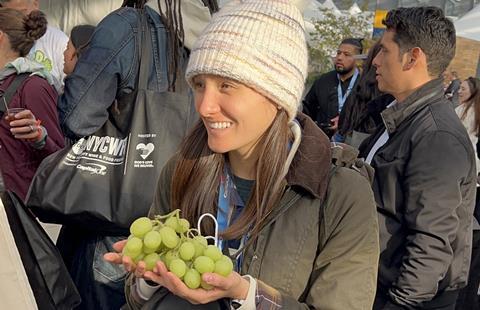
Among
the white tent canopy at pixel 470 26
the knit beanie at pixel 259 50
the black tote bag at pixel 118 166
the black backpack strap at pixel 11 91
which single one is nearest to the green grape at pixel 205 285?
the knit beanie at pixel 259 50

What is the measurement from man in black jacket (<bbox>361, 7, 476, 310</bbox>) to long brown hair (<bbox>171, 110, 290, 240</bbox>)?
105cm

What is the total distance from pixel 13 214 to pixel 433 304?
186cm

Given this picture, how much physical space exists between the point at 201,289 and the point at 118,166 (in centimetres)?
113

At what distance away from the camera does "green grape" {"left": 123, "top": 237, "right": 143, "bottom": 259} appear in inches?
61.4

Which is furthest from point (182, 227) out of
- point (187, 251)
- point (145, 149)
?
point (145, 149)

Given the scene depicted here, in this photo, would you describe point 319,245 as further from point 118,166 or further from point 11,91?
point 11,91

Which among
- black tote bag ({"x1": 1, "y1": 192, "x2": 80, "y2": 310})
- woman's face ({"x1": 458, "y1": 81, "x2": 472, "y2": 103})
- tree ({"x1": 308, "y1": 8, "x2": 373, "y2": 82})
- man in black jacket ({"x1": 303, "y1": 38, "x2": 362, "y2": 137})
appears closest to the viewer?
black tote bag ({"x1": 1, "y1": 192, "x2": 80, "y2": 310})

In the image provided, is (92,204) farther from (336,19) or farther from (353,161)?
(336,19)

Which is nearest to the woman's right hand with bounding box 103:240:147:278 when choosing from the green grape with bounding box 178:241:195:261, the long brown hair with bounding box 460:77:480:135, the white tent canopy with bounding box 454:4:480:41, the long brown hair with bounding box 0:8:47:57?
the green grape with bounding box 178:241:195:261

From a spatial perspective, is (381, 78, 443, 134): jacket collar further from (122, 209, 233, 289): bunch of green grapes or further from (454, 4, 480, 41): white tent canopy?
(454, 4, 480, 41): white tent canopy

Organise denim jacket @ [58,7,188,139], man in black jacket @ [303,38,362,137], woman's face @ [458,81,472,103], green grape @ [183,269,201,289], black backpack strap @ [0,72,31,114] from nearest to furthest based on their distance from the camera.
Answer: green grape @ [183,269,201,289], denim jacket @ [58,7,188,139], black backpack strap @ [0,72,31,114], man in black jacket @ [303,38,362,137], woman's face @ [458,81,472,103]

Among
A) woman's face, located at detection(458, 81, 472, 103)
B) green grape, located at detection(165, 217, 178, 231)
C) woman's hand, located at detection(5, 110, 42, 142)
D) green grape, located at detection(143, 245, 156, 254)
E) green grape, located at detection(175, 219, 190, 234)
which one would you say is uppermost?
green grape, located at detection(165, 217, 178, 231)

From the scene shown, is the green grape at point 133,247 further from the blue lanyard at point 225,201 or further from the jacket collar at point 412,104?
the jacket collar at point 412,104

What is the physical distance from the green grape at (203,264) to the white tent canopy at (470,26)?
34.3 ft
